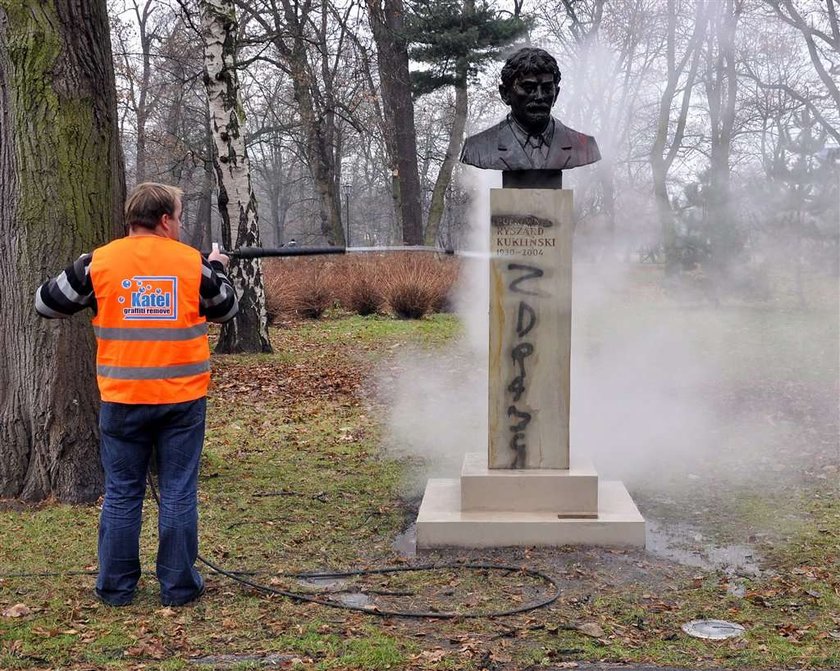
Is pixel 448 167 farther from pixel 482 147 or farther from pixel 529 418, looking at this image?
pixel 529 418

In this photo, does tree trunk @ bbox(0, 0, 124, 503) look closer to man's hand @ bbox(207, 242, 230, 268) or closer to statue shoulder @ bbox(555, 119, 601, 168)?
man's hand @ bbox(207, 242, 230, 268)

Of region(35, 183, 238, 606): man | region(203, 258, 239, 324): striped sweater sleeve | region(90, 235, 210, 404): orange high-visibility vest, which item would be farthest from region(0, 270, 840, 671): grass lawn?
region(203, 258, 239, 324): striped sweater sleeve

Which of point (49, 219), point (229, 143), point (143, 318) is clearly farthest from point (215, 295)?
point (229, 143)

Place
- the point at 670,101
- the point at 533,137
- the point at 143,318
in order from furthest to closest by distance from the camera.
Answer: the point at 670,101, the point at 533,137, the point at 143,318

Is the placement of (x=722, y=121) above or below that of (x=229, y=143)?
above

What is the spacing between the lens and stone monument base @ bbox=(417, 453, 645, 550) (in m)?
5.43

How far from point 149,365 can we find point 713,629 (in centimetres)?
265

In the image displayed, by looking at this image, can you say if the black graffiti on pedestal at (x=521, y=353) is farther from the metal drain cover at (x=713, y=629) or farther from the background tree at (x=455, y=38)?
the background tree at (x=455, y=38)

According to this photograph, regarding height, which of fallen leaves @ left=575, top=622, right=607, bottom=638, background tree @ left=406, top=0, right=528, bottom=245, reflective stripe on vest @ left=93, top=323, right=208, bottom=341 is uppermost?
background tree @ left=406, top=0, right=528, bottom=245

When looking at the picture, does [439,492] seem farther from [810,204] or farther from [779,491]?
[810,204]

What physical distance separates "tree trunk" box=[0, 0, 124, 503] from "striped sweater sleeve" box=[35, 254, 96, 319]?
5.42 ft

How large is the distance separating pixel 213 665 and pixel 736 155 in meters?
26.5

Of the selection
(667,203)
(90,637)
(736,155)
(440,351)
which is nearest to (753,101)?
(736,155)

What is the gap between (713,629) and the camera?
414cm
